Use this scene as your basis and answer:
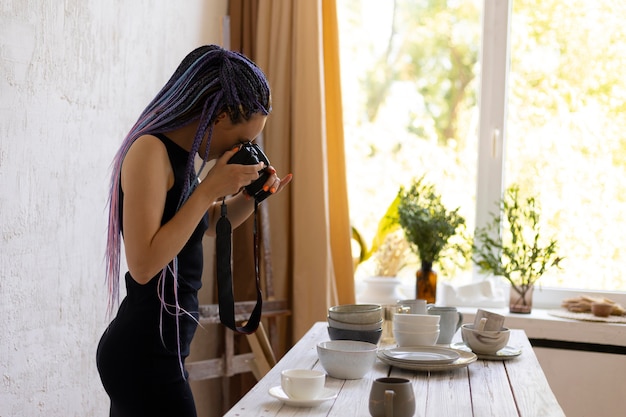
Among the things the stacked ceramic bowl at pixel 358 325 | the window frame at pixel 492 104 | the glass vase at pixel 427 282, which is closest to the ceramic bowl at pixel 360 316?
the stacked ceramic bowl at pixel 358 325

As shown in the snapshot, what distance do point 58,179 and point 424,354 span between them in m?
1.07

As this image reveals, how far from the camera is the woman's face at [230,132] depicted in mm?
1612

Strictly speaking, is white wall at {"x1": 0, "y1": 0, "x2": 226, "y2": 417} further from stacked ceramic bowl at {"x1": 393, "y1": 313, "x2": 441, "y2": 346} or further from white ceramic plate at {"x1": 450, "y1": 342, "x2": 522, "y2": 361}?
white ceramic plate at {"x1": 450, "y1": 342, "x2": 522, "y2": 361}

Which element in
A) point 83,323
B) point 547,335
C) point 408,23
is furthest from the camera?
point 408,23

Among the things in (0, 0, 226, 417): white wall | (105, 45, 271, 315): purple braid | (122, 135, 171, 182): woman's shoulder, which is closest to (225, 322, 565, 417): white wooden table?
(105, 45, 271, 315): purple braid

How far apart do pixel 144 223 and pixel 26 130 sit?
0.66 metres

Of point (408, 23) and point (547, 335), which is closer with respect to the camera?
point (547, 335)

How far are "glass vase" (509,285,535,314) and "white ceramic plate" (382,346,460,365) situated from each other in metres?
1.37

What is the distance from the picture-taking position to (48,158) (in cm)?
203

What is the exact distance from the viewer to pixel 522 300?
3.04m

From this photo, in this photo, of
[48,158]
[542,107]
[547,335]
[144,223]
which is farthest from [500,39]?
[144,223]

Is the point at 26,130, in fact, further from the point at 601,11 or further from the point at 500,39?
the point at 601,11

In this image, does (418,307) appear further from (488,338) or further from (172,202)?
(172,202)

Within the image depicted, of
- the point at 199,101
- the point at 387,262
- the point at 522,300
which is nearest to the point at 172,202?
the point at 199,101
